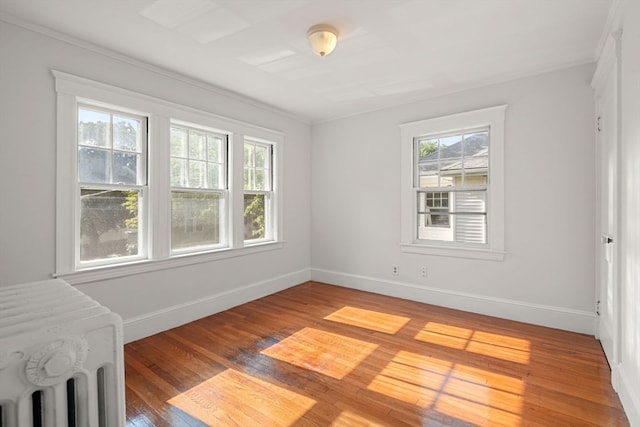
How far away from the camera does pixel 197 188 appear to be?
354 centimetres

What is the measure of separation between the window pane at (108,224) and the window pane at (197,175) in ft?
1.96

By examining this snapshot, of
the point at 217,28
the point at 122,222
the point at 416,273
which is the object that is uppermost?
the point at 217,28

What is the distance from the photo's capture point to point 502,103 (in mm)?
3432

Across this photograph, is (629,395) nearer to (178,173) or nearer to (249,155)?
(178,173)

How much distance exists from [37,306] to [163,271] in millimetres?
1984

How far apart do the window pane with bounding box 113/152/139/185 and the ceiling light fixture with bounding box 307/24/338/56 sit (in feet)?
6.68

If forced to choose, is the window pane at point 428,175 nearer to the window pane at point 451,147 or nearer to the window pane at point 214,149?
the window pane at point 451,147

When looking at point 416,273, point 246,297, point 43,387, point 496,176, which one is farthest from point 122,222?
point 496,176

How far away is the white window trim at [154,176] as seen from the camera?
2516 mm

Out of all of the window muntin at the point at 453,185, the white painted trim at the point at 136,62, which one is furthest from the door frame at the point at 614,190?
the white painted trim at the point at 136,62

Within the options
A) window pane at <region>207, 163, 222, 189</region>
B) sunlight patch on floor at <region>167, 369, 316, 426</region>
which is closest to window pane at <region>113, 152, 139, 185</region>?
window pane at <region>207, 163, 222, 189</region>

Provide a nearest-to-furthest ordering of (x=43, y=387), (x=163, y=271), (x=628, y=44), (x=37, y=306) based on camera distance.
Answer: (x=43, y=387) < (x=37, y=306) < (x=628, y=44) < (x=163, y=271)

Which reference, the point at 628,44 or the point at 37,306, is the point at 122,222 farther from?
the point at 628,44

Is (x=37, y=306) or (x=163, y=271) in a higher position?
(x=37, y=306)
